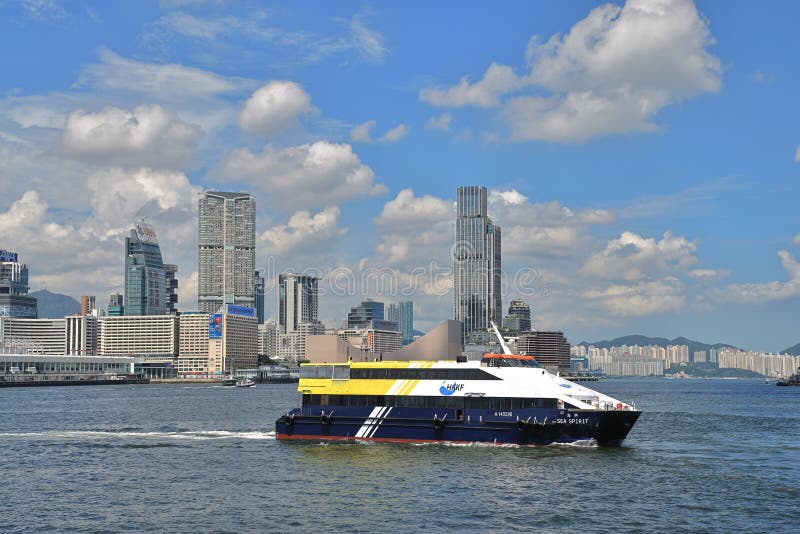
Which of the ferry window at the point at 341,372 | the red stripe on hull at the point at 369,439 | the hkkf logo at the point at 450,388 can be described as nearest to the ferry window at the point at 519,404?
the red stripe on hull at the point at 369,439

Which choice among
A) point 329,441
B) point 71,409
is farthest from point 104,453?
point 71,409

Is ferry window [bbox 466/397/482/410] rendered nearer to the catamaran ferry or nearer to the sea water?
the catamaran ferry

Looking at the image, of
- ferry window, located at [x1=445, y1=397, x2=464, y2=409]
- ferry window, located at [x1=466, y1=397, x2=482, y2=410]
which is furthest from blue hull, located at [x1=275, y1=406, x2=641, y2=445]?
ferry window, located at [x1=445, y1=397, x2=464, y2=409]

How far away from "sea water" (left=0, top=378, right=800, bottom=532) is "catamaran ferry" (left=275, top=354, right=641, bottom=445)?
106 centimetres

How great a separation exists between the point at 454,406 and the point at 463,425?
4.75 ft

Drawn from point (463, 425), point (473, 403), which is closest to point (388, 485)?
point (463, 425)

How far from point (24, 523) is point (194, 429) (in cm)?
3892

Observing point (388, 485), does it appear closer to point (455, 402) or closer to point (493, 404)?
point (455, 402)

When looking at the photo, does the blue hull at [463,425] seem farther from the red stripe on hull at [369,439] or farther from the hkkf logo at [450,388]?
the hkkf logo at [450,388]

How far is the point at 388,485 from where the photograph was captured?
136ft

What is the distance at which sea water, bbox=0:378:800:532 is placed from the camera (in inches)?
1361

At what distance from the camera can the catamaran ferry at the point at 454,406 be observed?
52406 millimetres

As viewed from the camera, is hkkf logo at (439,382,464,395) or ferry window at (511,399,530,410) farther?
hkkf logo at (439,382,464,395)

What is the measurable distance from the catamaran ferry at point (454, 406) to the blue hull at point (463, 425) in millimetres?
61
